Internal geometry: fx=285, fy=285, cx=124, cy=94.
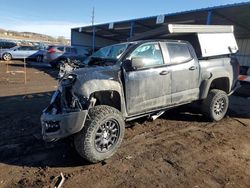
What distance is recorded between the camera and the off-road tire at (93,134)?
14.6 feet

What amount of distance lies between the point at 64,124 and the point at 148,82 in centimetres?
191

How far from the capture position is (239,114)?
802cm

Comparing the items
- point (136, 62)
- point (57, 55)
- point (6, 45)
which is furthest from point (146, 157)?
point (6, 45)

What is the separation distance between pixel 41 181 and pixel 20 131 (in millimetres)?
2348

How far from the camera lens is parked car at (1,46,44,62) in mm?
25875

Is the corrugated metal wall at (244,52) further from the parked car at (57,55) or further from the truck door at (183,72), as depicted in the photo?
the truck door at (183,72)

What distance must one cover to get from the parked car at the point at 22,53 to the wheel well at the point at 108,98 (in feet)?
72.5

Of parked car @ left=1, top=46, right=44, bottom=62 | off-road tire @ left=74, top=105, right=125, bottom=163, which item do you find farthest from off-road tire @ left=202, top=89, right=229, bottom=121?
parked car @ left=1, top=46, right=44, bottom=62

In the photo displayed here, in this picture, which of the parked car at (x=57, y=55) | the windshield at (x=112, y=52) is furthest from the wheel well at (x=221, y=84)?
the parked car at (x=57, y=55)

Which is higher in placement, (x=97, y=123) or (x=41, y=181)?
(x=97, y=123)

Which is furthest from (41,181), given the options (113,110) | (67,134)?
(113,110)

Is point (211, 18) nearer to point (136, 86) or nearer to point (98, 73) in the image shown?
point (136, 86)

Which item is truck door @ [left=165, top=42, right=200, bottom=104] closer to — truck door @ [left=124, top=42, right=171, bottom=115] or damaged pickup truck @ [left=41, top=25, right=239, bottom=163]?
damaged pickup truck @ [left=41, top=25, right=239, bottom=163]

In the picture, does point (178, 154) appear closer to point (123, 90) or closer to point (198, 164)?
point (198, 164)
